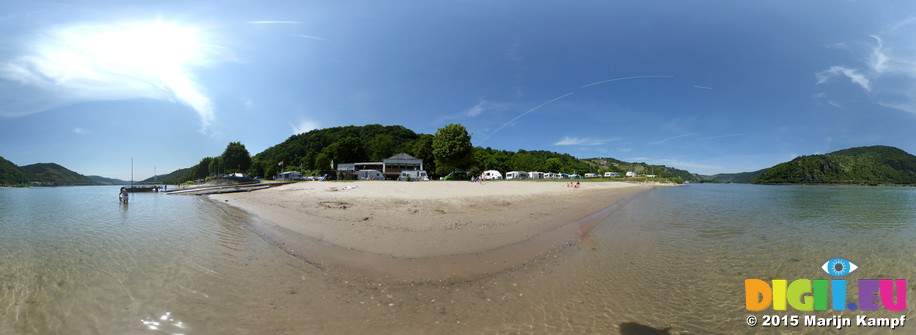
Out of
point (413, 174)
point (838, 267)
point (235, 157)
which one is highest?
point (235, 157)

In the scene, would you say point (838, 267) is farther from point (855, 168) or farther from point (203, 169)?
point (203, 169)

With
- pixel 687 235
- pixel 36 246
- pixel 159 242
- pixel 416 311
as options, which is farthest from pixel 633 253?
pixel 36 246

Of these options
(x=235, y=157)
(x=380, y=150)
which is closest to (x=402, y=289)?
(x=380, y=150)

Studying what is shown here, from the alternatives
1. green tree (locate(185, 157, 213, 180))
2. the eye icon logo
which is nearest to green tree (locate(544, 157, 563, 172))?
the eye icon logo

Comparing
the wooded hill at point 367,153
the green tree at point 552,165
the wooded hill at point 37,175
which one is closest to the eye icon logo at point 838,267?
the wooded hill at point 367,153

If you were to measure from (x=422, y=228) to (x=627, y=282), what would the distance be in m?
5.67

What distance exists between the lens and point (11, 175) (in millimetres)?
81625

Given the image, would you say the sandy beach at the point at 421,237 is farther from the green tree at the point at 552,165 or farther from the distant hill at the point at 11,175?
the distant hill at the point at 11,175

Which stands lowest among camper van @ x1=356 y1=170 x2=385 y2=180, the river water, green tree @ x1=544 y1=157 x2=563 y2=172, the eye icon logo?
the eye icon logo

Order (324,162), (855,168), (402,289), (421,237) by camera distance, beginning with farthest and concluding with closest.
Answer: (855,168) → (324,162) → (421,237) → (402,289)

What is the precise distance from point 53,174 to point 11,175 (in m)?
40.0

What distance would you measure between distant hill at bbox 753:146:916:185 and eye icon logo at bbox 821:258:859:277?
131 metres

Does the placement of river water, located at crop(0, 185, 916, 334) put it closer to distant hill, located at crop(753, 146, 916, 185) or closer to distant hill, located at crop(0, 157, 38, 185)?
distant hill, located at crop(753, 146, 916, 185)

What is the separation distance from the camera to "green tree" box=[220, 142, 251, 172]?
257ft
